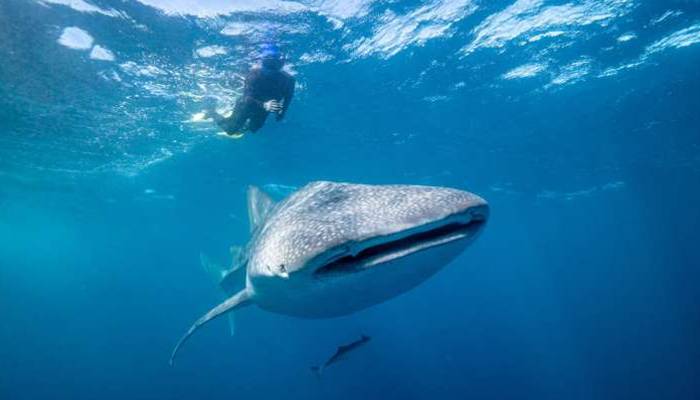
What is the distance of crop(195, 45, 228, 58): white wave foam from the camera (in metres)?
11.0

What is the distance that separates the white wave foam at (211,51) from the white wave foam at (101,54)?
2481 mm

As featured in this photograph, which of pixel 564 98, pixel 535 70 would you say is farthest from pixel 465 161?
pixel 535 70

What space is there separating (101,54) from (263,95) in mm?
6261

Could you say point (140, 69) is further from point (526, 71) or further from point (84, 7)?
point (526, 71)

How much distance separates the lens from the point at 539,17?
10383mm

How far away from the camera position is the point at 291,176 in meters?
24.5

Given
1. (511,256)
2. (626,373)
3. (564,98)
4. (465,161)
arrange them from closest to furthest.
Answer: (564,98), (465,161), (626,373), (511,256)

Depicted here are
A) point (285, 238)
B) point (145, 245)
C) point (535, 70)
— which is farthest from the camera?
point (145, 245)

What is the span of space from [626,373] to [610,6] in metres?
49.6

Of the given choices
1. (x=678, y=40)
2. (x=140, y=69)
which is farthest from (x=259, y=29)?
(x=678, y=40)

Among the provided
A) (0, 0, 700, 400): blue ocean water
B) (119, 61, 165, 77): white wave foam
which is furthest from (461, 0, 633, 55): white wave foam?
(119, 61, 165, 77): white wave foam

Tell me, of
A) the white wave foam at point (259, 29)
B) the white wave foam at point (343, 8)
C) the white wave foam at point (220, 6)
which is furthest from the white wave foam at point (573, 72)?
the white wave foam at point (220, 6)

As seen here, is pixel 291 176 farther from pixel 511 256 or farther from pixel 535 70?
pixel 511 256

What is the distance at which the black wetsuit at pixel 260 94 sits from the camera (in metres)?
8.28
